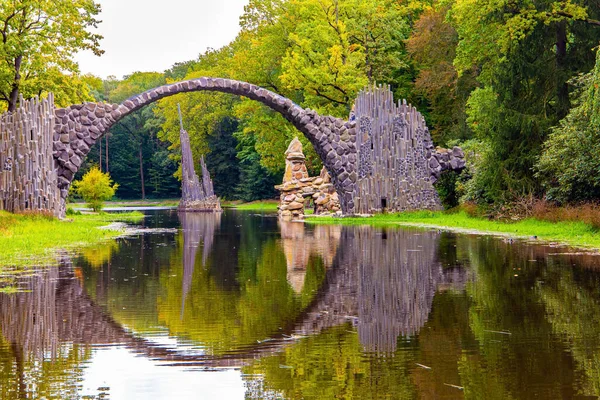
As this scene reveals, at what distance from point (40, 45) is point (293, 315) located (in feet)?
106

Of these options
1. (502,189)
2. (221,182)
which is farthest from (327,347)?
(221,182)

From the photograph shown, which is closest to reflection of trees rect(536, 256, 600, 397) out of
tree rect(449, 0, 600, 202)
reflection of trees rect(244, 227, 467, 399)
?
reflection of trees rect(244, 227, 467, 399)

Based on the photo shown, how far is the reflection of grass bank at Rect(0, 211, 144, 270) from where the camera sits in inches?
608

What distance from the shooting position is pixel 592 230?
20.0 metres

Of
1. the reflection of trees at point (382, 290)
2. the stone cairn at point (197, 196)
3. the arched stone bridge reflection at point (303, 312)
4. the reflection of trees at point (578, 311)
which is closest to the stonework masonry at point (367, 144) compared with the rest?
the reflection of trees at point (382, 290)

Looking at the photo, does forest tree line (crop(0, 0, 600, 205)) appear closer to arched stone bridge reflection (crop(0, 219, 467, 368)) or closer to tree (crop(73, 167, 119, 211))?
tree (crop(73, 167, 119, 211))

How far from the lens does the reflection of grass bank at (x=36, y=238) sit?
15.4m

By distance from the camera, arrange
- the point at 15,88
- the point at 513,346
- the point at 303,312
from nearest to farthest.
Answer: the point at 513,346, the point at 303,312, the point at 15,88

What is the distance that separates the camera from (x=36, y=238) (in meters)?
20.0

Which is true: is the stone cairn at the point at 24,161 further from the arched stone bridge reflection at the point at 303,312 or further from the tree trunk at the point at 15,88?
the arched stone bridge reflection at the point at 303,312

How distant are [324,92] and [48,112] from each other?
635 inches

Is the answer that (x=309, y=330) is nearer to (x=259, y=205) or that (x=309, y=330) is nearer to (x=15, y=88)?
(x=15, y=88)

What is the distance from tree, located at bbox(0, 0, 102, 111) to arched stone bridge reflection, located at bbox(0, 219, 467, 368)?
21871mm

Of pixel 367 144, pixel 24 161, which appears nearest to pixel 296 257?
pixel 24 161
